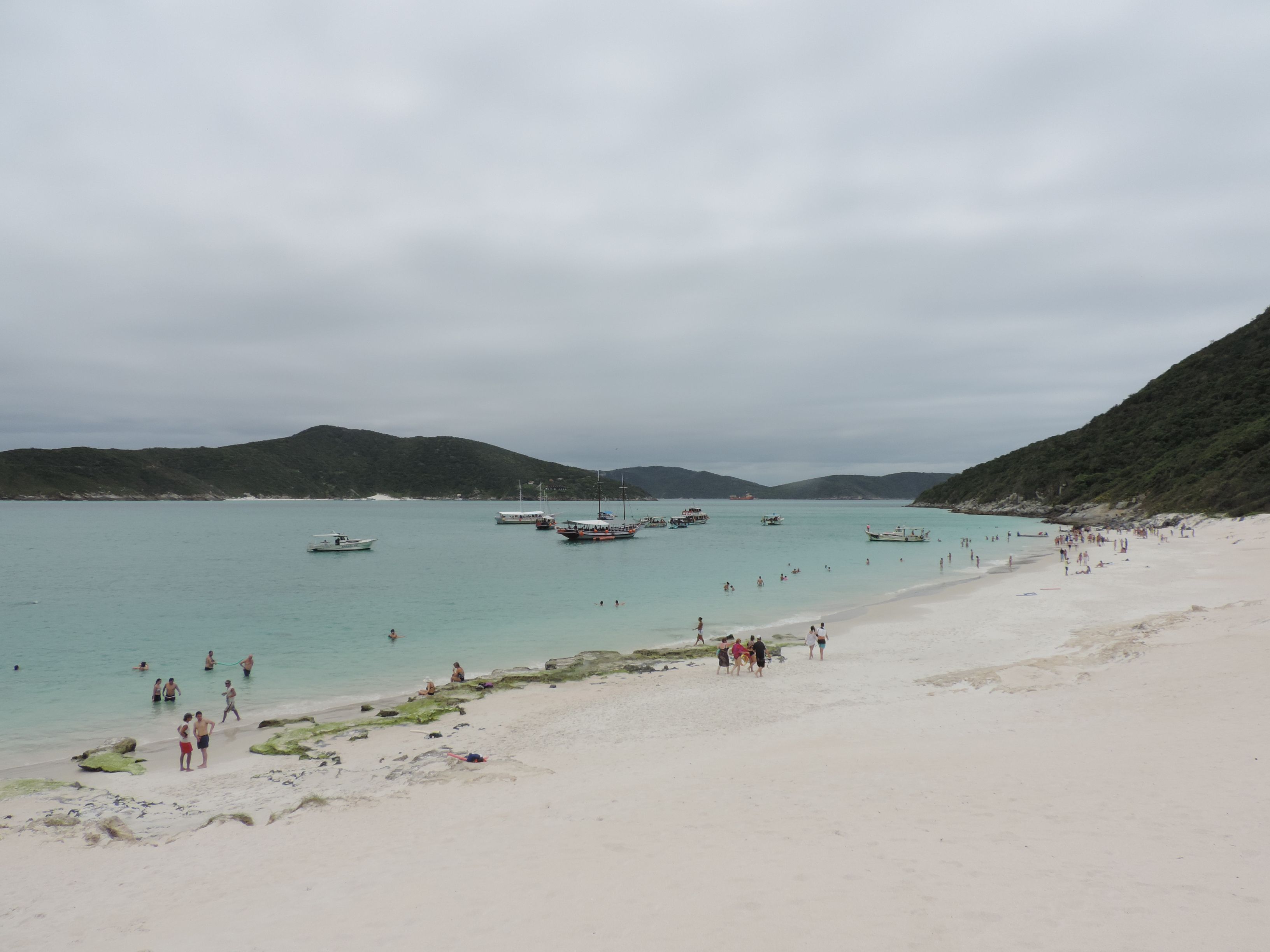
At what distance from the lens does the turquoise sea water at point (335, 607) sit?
23.6 meters

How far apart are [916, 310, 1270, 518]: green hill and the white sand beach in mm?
65758

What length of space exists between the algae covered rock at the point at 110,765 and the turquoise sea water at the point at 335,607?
8.98 feet

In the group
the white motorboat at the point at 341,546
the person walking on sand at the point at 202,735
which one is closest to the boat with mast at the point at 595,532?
the white motorboat at the point at 341,546

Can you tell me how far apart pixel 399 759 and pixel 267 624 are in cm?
2608

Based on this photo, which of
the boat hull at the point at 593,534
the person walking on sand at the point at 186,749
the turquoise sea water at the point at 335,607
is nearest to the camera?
the person walking on sand at the point at 186,749

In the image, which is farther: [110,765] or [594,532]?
[594,532]

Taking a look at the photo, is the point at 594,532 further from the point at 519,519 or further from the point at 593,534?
the point at 519,519

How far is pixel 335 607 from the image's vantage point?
138ft

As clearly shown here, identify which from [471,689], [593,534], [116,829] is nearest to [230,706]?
[471,689]

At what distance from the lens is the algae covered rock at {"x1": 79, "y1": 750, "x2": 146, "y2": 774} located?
1580 centimetres

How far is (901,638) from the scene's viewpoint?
2773cm

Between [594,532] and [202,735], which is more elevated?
[594,532]

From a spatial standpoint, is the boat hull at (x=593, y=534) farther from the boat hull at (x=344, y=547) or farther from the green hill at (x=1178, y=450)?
the green hill at (x=1178, y=450)

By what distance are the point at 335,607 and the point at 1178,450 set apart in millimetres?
110094
